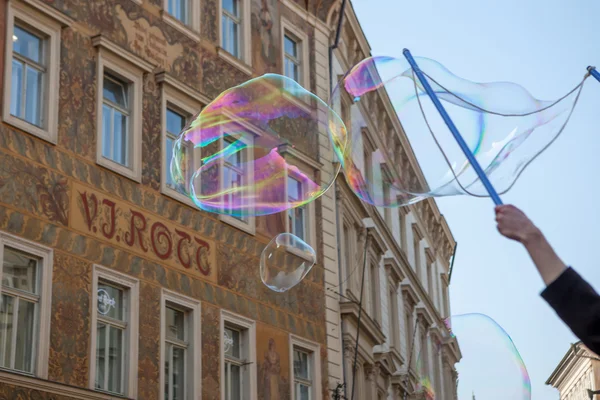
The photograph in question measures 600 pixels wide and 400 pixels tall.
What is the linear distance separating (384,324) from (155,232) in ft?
44.0

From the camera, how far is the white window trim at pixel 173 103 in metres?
18.7

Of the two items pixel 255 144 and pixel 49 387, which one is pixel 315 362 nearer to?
pixel 49 387

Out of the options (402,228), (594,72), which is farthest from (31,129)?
(402,228)

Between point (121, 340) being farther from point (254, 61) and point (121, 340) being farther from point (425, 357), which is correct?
point (254, 61)

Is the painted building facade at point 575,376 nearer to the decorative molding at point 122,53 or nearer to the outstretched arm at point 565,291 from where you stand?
the decorative molding at point 122,53

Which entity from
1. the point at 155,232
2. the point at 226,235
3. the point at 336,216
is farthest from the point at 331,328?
the point at 155,232

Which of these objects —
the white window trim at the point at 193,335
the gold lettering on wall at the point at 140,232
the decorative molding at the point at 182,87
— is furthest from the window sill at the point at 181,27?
the white window trim at the point at 193,335

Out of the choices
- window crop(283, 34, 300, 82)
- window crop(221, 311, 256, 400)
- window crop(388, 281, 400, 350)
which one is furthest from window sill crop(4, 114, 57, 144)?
window crop(388, 281, 400, 350)

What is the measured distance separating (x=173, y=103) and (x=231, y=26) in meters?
3.32

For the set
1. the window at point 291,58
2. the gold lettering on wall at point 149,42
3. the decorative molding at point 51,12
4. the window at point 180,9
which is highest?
the window at point 291,58

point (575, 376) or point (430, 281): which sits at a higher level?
point (575, 376)

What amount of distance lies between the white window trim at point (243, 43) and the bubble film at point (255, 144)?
5.93m

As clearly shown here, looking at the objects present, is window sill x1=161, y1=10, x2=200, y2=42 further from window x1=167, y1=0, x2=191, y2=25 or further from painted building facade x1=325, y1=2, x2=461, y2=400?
painted building facade x1=325, y1=2, x2=461, y2=400

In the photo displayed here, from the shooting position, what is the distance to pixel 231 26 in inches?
872
